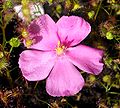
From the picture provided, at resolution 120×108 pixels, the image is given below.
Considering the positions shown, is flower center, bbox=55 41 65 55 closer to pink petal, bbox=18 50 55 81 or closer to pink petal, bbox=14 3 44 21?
pink petal, bbox=18 50 55 81

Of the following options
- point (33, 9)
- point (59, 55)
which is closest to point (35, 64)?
point (59, 55)

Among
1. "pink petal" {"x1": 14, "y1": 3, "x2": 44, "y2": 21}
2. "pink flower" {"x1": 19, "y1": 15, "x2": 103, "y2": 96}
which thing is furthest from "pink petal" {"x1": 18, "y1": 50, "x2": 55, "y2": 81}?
"pink petal" {"x1": 14, "y1": 3, "x2": 44, "y2": 21}

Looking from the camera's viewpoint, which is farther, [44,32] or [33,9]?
[33,9]

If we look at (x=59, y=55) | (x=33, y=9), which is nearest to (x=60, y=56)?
(x=59, y=55)

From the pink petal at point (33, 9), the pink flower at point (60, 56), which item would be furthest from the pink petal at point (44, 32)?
the pink petal at point (33, 9)

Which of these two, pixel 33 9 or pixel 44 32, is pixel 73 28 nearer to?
pixel 44 32

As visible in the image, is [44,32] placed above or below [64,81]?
above
